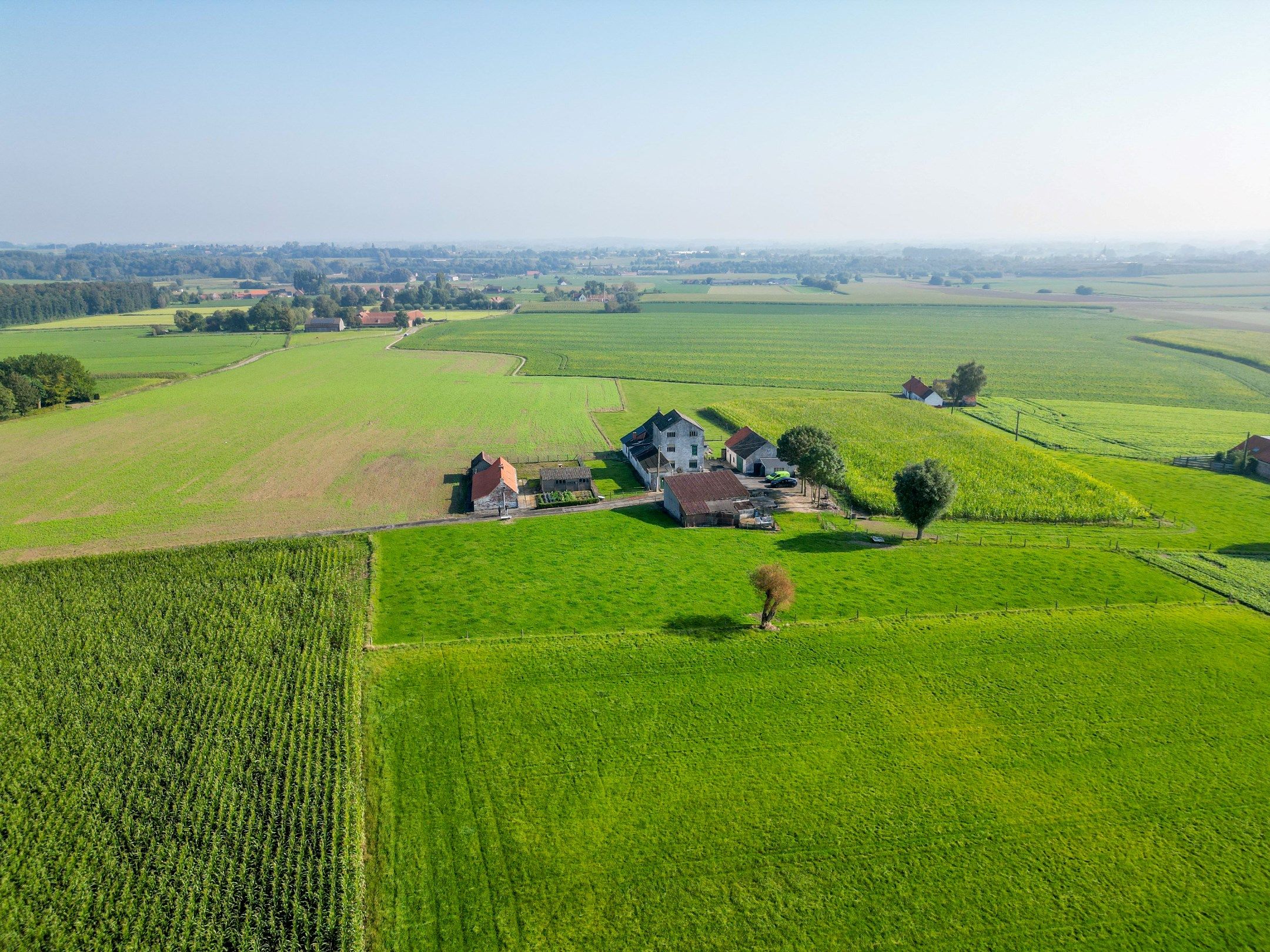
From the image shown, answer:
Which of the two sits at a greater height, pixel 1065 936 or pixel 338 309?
pixel 338 309

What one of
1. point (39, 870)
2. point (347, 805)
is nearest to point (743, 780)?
point (347, 805)

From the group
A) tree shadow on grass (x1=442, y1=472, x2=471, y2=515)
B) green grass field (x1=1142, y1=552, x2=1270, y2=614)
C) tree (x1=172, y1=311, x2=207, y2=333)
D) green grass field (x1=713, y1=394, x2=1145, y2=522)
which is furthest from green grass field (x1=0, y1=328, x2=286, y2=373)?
green grass field (x1=1142, y1=552, x2=1270, y2=614)

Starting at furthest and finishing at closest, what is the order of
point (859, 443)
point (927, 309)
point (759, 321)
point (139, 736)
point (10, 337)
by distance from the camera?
1. point (927, 309)
2. point (759, 321)
3. point (10, 337)
4. point (859, 443)
5. point (139, 736)

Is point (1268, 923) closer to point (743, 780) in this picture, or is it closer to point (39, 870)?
point (743, 780)

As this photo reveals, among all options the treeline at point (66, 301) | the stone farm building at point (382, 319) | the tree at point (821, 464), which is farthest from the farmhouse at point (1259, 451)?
the treeline at point (66, 301)

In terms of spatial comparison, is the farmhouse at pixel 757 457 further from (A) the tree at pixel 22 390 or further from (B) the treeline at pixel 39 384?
(B) the treeline at pixel 39 384

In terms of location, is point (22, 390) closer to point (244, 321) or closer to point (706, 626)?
point (244, 321)
